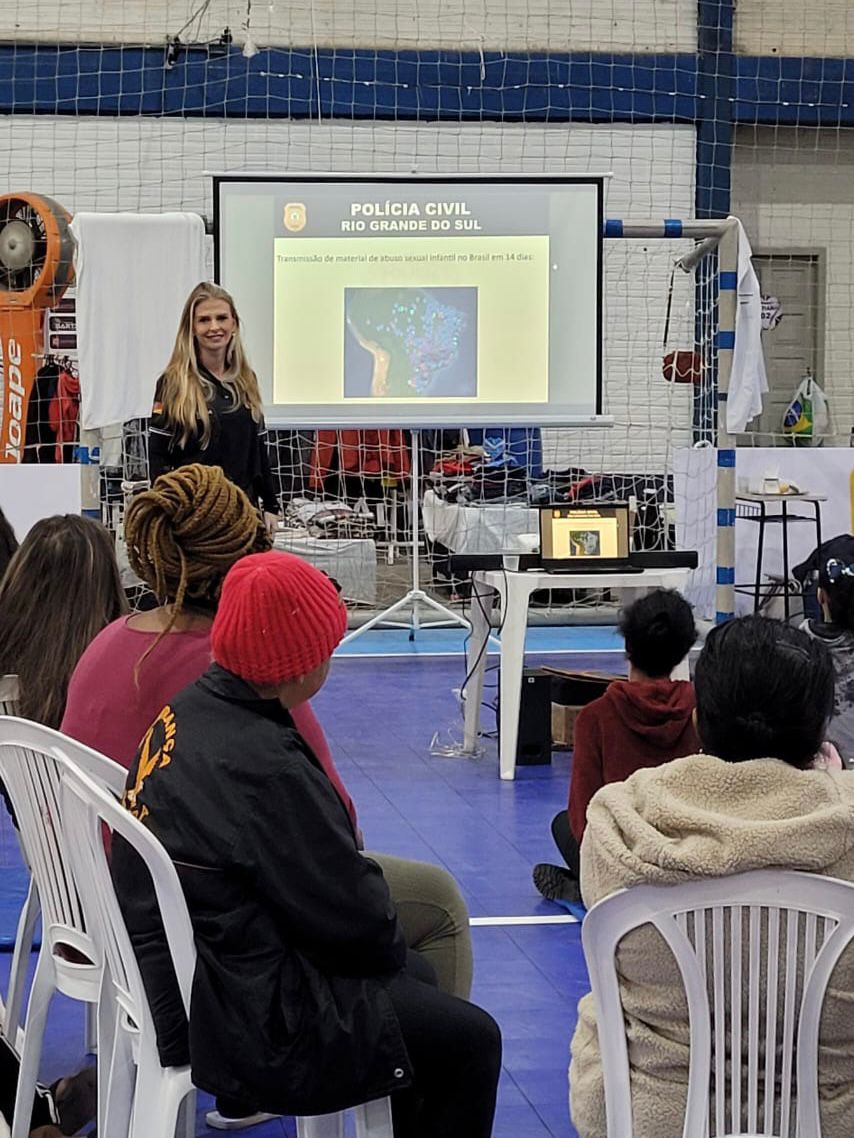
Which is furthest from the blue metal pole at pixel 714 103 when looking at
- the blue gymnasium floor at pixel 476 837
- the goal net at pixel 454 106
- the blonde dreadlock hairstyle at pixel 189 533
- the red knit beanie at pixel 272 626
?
the red knit beanie at pixel 272 626

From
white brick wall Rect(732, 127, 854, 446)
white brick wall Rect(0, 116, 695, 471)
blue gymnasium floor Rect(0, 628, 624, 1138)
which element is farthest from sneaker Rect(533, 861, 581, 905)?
white brick wall Rect(732, 127, 854, 446)

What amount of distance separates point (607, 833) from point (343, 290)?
14.8ft

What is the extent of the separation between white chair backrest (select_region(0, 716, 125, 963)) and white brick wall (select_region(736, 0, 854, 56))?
9.39m

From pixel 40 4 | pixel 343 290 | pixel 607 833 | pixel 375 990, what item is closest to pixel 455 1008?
pixel 375 990

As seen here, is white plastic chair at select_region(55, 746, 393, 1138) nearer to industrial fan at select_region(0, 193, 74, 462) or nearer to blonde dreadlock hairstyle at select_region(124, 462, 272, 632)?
blonde dreadlock hairstyle at select_region(124, 462, 272, 632)

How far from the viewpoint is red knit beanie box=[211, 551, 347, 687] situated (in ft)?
5.29

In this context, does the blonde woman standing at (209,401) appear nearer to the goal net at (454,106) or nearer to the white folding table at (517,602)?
the white folding table at (517,602)

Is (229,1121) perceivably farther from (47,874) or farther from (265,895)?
(265,895)

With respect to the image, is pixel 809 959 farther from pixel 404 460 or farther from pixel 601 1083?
pixel 404 460

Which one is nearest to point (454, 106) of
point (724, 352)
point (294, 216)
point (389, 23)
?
point (389, 23)

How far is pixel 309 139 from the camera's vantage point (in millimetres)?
9695

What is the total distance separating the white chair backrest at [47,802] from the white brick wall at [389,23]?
8.51 meters

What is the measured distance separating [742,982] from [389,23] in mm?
9222

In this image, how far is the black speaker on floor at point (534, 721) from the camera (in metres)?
4.72
